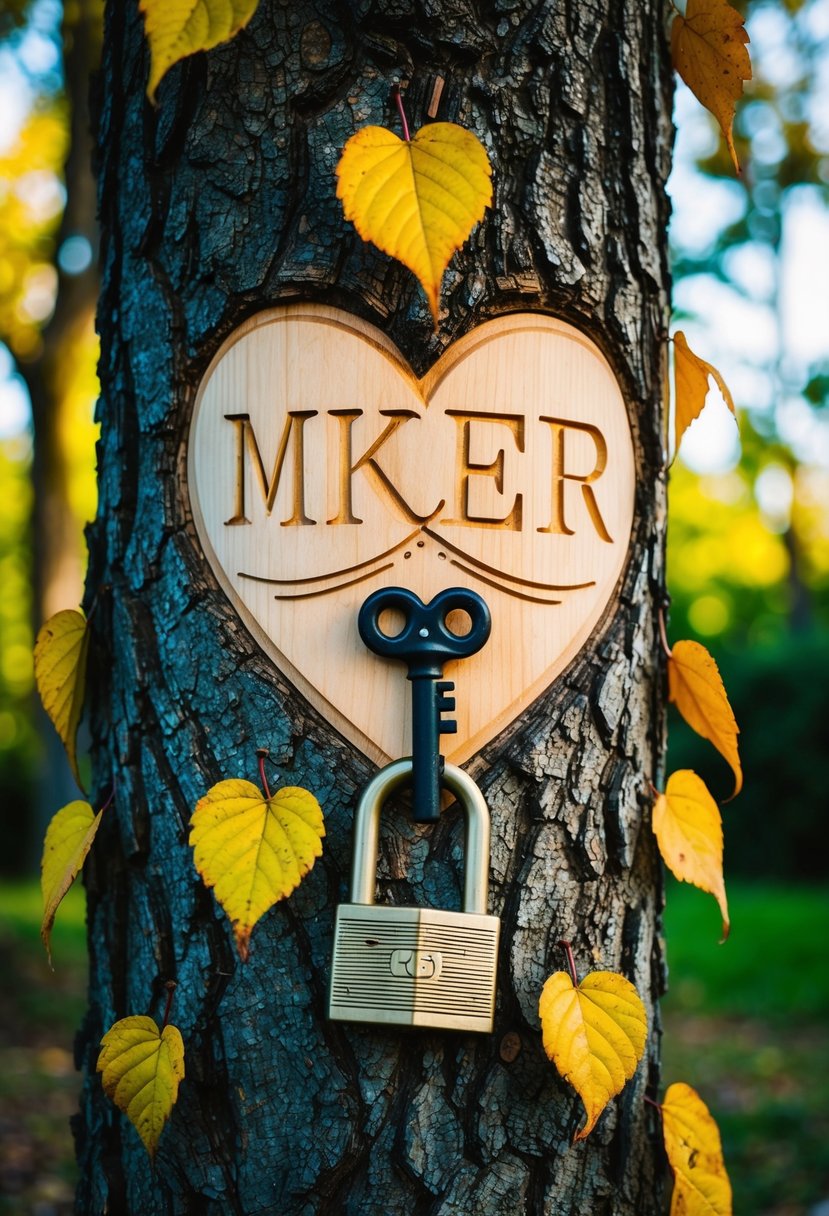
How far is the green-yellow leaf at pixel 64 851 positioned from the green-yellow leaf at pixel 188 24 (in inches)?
37.5

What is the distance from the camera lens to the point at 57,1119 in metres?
4.19

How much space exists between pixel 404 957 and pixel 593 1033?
0.26 metres

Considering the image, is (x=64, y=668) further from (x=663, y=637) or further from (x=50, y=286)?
(x=50, y=286)

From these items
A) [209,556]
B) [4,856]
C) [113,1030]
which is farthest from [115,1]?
[4,856]

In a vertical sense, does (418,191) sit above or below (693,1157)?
above

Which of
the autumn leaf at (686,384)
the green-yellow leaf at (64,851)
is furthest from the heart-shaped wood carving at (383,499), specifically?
the green-yellow leaf at (64,851)

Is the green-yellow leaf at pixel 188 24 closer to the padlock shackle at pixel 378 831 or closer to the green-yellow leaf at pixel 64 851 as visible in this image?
the padlock shackle at pixel 378 831

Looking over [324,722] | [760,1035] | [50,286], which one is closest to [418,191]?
[324,722]

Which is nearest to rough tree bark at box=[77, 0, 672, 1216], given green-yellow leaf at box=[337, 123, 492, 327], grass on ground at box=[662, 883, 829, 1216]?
green-yellow leaf at box=[337, 123, 492, 327]

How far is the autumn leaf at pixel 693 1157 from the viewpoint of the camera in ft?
4.92

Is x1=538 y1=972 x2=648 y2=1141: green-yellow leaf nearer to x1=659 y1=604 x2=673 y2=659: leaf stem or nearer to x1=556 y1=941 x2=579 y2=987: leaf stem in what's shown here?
x1=556 y1=941 x2=579 y2=987: leaf stem

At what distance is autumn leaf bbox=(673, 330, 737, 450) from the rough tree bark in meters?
0.05

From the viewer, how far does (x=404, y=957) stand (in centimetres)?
128

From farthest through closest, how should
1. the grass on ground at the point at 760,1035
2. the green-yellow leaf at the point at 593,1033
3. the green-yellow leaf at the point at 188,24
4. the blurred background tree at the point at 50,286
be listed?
1. the blurred background tree at the point at 50,286
2. the grass on ground at the point at 760,1035
3. the green-yellow leaf at the point at 593,1033
4. the green-yellow leaf at the point at 188,24
